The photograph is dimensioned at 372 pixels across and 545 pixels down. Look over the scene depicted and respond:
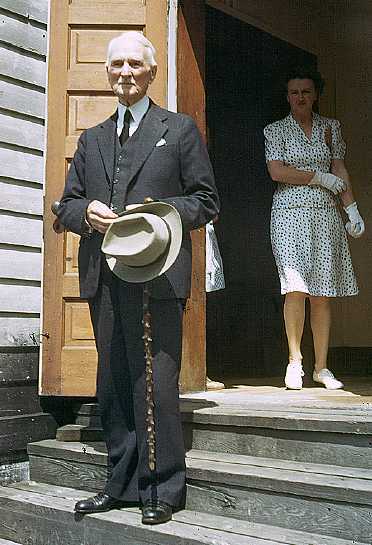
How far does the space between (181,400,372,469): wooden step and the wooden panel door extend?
0.73 meters

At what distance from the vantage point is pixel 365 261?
215 inches


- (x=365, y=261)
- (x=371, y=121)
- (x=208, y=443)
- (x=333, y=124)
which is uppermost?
(x=371, y=121)

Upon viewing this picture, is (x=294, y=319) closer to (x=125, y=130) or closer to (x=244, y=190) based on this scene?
(x=125, y=130)

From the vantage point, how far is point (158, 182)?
2.68 m

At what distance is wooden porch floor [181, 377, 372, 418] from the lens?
2908mm

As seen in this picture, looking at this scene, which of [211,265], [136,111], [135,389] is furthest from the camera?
[211,265]

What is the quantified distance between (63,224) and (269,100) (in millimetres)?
3379

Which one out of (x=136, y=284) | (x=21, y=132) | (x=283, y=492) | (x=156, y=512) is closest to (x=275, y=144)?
(x=21, y=132)

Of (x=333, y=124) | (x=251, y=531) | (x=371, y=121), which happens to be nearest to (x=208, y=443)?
(x=251, y=531)

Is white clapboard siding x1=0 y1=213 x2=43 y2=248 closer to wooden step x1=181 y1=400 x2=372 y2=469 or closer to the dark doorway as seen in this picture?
wooden step x1=181 y1=400 x2=372 y2=469

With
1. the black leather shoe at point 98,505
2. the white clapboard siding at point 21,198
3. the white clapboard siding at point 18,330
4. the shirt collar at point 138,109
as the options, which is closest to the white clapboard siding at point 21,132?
the white clapboard siding at point 21,198

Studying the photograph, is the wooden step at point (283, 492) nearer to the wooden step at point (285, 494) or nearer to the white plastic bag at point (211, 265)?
the wooden step at point (285, 494)

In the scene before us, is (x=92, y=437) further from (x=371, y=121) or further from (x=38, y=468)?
(x=371, y=121)

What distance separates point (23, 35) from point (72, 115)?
0.49 m
